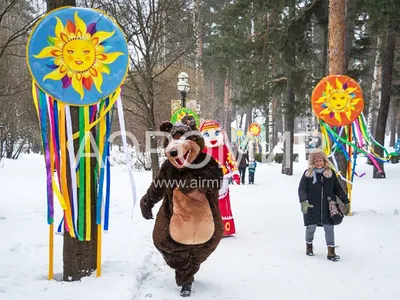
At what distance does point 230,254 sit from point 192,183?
212 centimetres

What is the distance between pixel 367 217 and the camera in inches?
311


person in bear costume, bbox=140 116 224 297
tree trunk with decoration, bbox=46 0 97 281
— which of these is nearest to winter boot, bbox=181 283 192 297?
person in bear costume, bbox=140 116 224 297

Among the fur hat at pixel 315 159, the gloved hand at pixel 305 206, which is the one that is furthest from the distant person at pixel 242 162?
the gloved hand at pixel 305 206

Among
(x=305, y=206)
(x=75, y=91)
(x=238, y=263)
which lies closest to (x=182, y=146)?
(x=75, y=91)

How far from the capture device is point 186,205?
381 cm

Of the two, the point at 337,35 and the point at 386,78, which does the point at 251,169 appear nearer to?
the point at 386,78

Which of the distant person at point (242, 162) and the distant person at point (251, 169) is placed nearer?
the distant person at point (251, 169)

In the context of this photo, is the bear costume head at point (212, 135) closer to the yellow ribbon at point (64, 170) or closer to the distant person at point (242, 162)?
the yellow ribbon at point (64, 170)

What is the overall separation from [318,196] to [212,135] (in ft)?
7.06

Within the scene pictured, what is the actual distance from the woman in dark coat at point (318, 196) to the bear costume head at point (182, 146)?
2150 millimetres

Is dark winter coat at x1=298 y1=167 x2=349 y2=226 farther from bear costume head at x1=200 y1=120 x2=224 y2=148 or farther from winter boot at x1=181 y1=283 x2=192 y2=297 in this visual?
winter boot at x1=181 y1=283 x2=192 y2=297

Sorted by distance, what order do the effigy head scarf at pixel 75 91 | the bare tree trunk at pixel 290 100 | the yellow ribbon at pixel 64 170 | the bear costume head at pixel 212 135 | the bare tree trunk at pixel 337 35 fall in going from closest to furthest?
1. the effigy head scarf at pixel 75 91
2. the yellow ribbon at pixel 64 170
3. the bear costume head at pixel 212 135
4. the bare tree trunk at pixel 337 35
5. the bare tree trunk at pixel 290 100

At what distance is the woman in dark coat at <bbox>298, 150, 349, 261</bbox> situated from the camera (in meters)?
5.23

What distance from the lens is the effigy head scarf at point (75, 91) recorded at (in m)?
3.58
